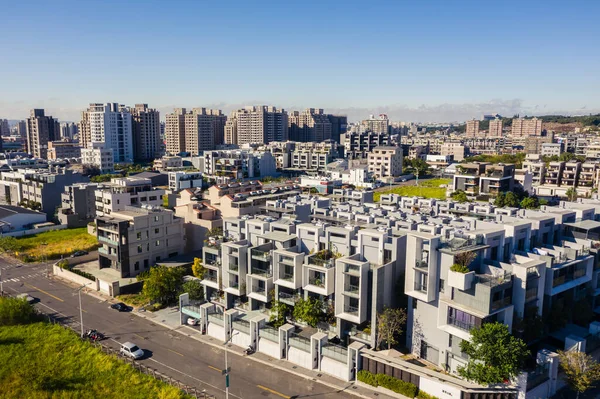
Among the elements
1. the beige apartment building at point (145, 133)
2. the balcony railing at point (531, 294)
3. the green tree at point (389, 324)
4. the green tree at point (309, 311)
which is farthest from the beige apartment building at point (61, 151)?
the balcony railing at point (531, 294)

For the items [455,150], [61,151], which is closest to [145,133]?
[61,151]

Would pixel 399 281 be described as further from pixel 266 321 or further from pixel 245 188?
pixel 245 188

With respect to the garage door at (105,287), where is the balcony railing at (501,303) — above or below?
above

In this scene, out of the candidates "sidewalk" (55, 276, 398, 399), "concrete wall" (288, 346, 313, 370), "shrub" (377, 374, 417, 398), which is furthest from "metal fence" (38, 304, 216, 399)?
"shrub" (377, 374, 417, 398)

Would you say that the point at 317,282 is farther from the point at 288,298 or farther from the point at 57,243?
the point at 57,243

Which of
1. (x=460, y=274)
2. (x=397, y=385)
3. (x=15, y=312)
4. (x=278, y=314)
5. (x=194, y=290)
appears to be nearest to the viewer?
(x=460, y=274)

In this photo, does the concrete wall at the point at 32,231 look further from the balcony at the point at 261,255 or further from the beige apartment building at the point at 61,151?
the beige apartment building at the point at 61,151

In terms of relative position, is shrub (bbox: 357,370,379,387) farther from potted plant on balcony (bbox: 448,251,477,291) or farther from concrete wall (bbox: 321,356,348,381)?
potted plant on balcony (bbox: 448,251,477,291)

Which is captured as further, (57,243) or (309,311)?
(57,243)
